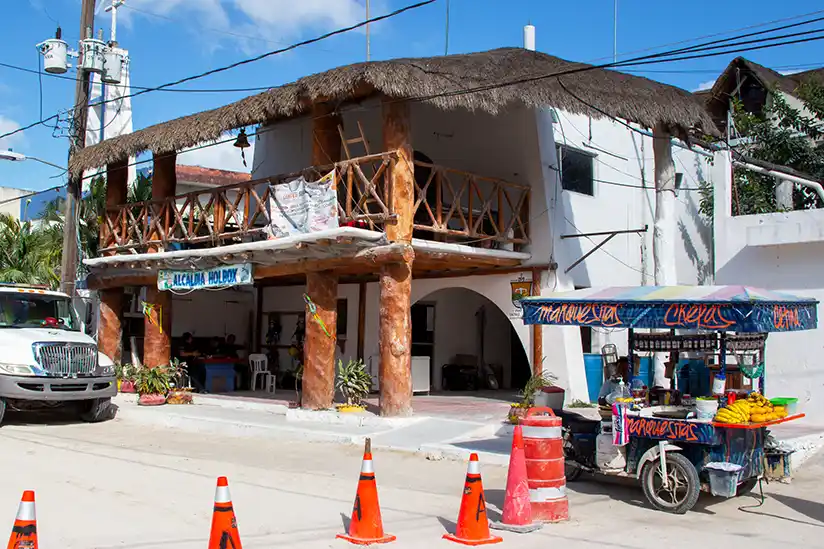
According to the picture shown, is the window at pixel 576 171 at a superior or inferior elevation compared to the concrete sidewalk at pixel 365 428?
superior

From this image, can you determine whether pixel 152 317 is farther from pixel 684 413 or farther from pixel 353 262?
pixel 684 413

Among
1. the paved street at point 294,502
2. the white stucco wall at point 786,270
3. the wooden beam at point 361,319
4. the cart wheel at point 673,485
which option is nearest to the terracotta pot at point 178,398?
the wooden beam at point 361,319

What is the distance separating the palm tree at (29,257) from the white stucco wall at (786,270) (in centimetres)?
1755

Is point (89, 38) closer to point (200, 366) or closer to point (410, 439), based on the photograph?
point (200, 366)

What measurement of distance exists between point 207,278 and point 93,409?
3394 millimetres

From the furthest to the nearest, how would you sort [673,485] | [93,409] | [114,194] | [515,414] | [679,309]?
1. [114,194]
2. [93,409]
3. [515,414]
4. [679,309]
5. [673,485]

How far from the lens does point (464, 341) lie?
2102cm

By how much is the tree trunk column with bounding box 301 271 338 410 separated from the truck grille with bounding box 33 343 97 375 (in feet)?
12.8

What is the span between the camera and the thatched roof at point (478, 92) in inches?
530

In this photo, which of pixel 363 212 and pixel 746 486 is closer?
pixel 746 486

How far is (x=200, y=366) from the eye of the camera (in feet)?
70.1

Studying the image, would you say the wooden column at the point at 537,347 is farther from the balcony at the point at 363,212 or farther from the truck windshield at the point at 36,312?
the truck windshield at the point at 36,312

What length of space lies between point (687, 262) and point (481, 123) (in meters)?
7.60

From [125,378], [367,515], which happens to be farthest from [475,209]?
[367,515]
